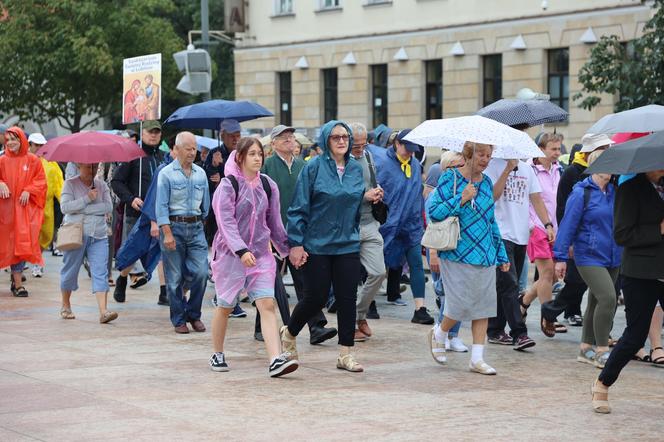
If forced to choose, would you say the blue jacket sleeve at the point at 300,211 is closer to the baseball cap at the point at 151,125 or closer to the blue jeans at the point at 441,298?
the blue jeans at the point at 441,298

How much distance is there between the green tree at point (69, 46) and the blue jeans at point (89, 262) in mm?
26079

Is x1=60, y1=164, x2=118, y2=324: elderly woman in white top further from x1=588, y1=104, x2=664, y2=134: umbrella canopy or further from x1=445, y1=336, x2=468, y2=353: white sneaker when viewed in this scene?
x1=588, y1=104, x2=664, y2=134: umbrella canopy

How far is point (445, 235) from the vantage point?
412 inches

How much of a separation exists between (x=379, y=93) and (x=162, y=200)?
102ft

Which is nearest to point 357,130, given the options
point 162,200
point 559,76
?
point 162,200

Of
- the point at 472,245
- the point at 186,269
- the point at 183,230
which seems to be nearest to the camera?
the point at 472,245

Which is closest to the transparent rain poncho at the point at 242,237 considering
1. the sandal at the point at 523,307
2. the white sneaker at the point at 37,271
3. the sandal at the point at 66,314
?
the sandal at the point at 523,307

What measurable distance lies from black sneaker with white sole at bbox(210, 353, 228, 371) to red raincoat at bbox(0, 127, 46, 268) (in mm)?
6523

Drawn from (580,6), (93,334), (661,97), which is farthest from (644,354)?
(580,6)

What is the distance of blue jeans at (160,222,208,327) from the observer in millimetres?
12906

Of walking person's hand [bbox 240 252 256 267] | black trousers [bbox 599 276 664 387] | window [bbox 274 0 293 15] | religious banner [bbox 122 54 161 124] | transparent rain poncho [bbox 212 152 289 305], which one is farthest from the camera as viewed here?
window [bbox 274 0 293 15]

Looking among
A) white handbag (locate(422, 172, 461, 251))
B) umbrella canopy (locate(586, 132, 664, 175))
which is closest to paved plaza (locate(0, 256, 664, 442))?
white handbag (locate(422, 172, 461, 251))

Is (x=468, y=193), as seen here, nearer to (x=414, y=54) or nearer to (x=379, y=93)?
(x=414, y=54)

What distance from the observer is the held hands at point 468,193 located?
10.5 metres
